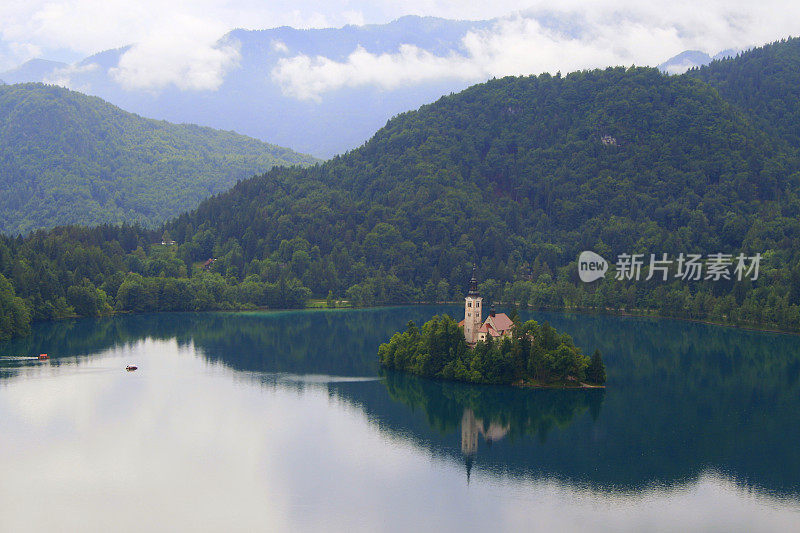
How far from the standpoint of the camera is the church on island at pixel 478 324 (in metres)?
96.2

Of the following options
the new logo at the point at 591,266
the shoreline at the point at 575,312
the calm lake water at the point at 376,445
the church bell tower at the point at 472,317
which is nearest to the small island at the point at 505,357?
the church bell tower at the point at 472,317

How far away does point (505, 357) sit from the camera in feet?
300

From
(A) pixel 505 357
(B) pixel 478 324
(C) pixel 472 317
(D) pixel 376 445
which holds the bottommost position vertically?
(D) pixel 376 445

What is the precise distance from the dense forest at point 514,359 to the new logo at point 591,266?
293ft

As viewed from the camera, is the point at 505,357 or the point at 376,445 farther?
the point at 505,357

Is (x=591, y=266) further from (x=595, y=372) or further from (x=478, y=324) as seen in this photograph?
(x=595, y=372)

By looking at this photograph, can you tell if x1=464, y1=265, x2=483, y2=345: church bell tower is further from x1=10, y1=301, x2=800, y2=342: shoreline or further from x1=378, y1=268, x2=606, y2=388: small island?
x1=10, y1=301, x2=800, y2=342: shoreline

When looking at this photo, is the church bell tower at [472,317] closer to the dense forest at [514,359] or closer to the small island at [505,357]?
the small island at [505,357]

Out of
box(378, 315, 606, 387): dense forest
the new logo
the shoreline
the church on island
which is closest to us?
box(378, 315, 606, 387): dense forest

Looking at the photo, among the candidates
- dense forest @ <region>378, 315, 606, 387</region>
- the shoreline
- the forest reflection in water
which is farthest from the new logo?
dense forest @ <region>378, 315, 606, 387</region>

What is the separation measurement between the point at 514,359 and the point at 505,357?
3.31 feet

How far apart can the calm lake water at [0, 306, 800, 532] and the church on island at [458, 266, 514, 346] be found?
8.14m

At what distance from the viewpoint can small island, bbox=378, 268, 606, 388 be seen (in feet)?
298

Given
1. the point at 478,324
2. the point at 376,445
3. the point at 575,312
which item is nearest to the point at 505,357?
the point at 478,324
